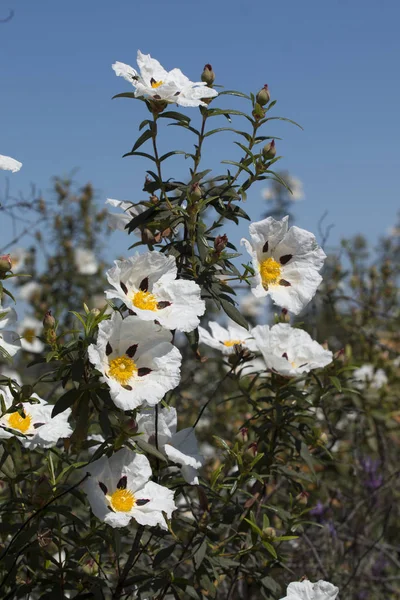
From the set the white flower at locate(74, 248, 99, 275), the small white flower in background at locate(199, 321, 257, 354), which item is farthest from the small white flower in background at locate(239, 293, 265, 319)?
the small white flower in background at locate(199, 321, 257, 354)

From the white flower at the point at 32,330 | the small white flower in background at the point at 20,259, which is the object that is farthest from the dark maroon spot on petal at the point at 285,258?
the small white flower in background at the point at 20,259

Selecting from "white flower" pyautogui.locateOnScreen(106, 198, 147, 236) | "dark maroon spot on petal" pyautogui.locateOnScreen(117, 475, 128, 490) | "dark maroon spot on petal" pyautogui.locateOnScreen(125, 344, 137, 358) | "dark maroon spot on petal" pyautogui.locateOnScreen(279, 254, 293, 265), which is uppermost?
"white flower" pyautogui.locateOnScreen(106, 198, 147, 236)

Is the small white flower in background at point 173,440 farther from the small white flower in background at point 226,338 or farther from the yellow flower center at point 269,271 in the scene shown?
the yellow flower center at point 269,271

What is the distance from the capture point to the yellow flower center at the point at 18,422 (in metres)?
2.03

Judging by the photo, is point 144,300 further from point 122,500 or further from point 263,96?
point 263,96

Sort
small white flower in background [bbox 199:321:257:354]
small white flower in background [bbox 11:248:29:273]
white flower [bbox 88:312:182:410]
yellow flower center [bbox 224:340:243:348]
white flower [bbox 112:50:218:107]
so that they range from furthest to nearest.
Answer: small white flower in background [bbox 11:248:29:273] → yellow flower center [bbox 224:340:243:348] → small white flower in background [bbox 199:321:257:354] → white flower [bbox 112:50:218:107] → white flower [bbox 88:312:182:410]

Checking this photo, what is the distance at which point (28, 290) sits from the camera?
20.0 ft

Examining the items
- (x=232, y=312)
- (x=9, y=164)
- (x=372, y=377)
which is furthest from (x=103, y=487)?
(x=372, y=377)

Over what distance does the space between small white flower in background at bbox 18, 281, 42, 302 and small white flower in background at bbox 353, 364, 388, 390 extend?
266 cm

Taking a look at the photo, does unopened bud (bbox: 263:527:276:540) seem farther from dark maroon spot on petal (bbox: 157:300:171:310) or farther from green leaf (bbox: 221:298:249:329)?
dark maroon spot on petal (bbox: 157:300:171:310)

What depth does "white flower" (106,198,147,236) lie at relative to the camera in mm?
2148

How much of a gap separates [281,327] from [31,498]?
943 millimetres

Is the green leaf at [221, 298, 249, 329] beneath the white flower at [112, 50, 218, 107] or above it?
beneath

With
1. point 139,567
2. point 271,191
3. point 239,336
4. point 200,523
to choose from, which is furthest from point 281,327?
point 271,191
